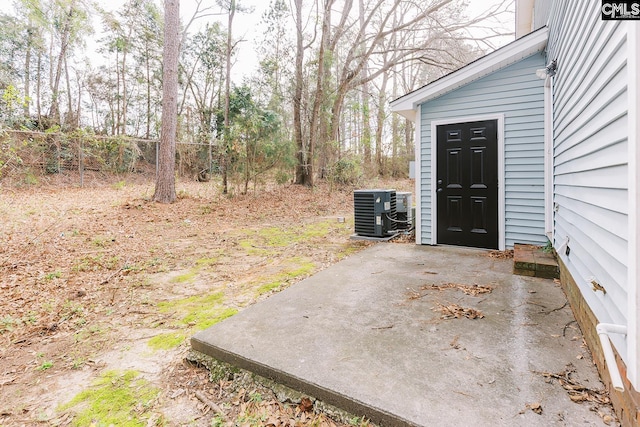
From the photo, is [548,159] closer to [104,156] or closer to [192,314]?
[192,314]

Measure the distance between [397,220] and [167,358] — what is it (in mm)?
4840

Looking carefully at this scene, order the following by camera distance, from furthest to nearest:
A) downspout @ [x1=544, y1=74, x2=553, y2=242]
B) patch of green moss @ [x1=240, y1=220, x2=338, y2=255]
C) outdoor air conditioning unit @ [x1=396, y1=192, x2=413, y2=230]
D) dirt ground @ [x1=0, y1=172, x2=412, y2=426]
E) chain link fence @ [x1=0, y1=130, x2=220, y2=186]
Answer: chain link fence @ [x1=0, y1=130, x2=220, y2=186] → outdoor air conditioning unit @ [x1=396, y1=192, x2=413, y2=230] → patch of green moss @ [x1=240, y1=220, x2=338, y2=255] → downspout @ [x1=544, y1=74, x2=553, y2=242] → dirt ground @ [x1=0, y1=172, x2=412, y2=426]

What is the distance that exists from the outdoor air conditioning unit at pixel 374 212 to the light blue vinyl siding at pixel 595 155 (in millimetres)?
2770

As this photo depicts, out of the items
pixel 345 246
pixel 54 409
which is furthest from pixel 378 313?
pixel 345 246

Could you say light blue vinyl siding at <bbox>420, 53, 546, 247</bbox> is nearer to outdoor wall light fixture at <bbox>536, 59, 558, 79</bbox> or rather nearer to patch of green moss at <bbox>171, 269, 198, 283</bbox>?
outdoor wall light fixture at <bbox>536, 59, 558, 79</bbox>

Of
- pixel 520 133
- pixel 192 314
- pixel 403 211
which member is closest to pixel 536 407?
pixel 192 314

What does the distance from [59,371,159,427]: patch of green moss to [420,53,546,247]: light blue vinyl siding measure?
454 centimetres

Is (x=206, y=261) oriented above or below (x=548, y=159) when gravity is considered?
below

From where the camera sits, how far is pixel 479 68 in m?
4.46

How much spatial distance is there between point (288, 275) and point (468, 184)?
9.54 ft

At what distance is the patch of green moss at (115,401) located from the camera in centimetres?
168

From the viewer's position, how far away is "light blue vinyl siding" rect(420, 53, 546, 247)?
14.2 ft

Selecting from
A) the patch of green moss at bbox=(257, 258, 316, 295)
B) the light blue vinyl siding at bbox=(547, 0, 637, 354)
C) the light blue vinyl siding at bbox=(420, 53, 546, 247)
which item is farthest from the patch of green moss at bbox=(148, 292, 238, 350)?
the light blue vinyl siding at bbox=(420, 53, 546, 247)

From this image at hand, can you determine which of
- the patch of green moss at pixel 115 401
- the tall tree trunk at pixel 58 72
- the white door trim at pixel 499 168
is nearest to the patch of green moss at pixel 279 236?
the white door trim at pixel 499 168
